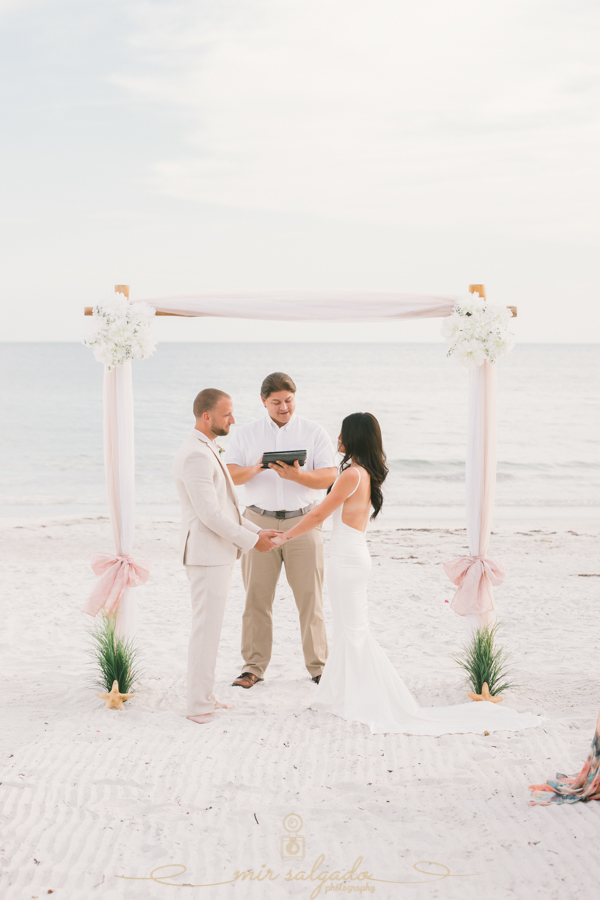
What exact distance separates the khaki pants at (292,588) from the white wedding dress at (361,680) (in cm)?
46

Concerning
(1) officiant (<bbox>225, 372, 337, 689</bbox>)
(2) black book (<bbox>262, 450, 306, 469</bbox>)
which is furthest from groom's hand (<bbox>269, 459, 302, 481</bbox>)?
(1) officiant (<bbox>225, 372, 337, 689</bbox>)

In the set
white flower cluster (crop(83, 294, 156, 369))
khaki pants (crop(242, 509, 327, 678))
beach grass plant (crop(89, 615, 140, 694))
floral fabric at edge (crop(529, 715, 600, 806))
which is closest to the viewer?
floral fabric at edge (crop(529, 715, 600, 806))

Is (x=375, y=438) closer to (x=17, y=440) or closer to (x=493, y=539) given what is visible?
(x=493, y=539)

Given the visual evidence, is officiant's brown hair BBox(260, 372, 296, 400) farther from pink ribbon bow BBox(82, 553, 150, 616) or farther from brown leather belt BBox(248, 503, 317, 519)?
pink ribbon bow BBox(82, 553, 150, 616)

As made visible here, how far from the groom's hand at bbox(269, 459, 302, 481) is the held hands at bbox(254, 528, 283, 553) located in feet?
1.35

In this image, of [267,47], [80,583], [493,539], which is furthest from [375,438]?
[267,47]

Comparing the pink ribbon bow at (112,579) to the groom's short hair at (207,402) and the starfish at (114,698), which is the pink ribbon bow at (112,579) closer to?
the starfish at (114,698)

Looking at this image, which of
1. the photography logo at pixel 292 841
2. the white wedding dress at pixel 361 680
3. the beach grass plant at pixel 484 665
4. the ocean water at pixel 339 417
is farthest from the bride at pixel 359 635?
the ocean water at pixel 339 417

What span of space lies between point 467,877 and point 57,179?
3387cm

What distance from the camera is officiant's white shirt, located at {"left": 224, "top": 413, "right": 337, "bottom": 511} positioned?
17.1ft

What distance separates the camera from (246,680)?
519 centimetres

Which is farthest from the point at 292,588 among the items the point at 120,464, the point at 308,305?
the point at 308,305

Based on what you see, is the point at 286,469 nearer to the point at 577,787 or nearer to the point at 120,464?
the point at 120,464

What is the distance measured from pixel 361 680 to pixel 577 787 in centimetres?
159
